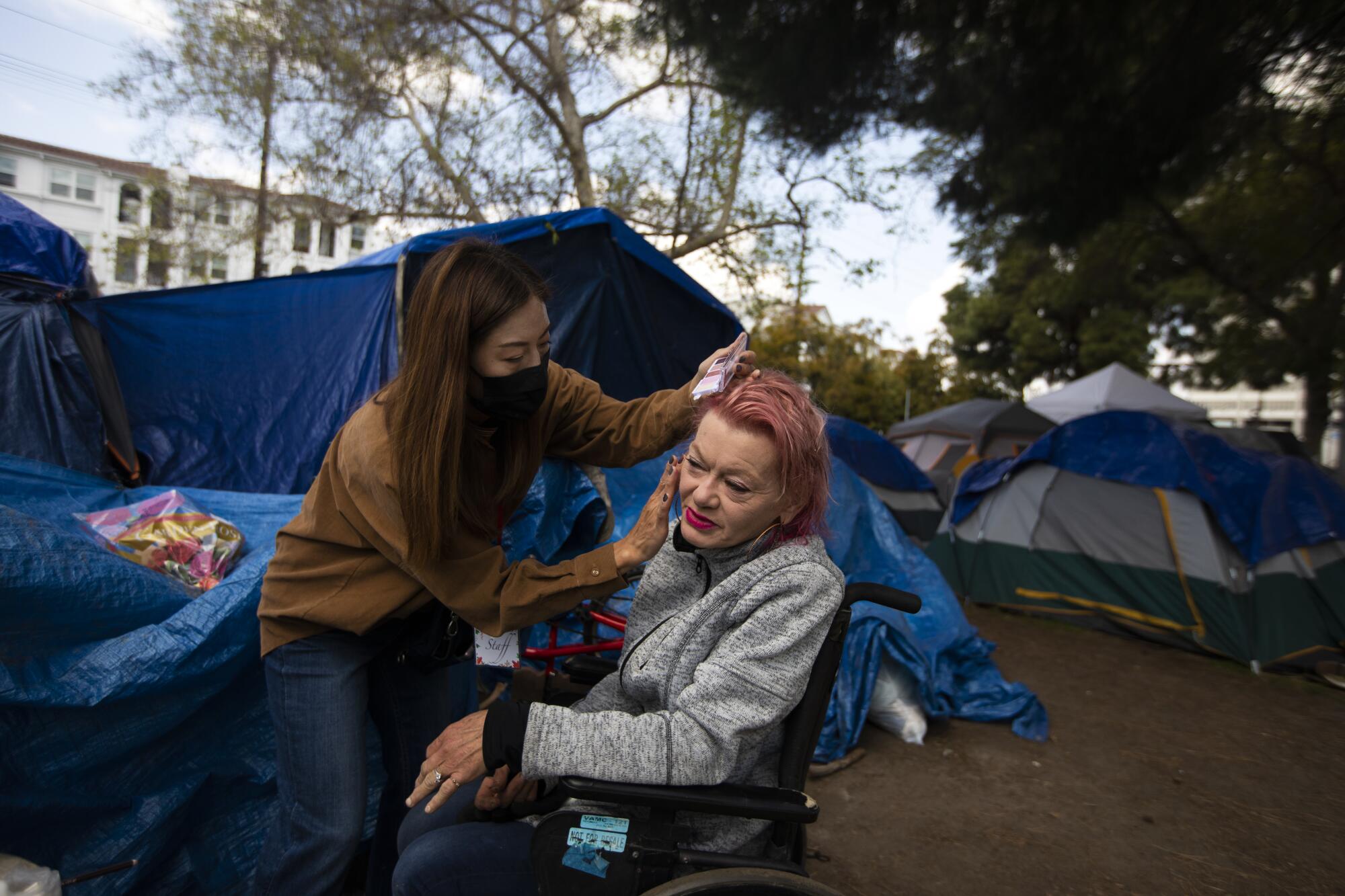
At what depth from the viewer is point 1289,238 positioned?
5238 mm

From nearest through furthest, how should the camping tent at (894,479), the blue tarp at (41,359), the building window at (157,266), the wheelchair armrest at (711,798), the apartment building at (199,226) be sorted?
the wheelchair armrest at (711,798) → the blue tarp at (41,359) → the camping tent at (894,479) → the apartment building at (199,226) → the building window at (157,266)

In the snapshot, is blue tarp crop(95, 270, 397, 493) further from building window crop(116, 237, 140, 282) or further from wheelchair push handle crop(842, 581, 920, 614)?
building window crop(116, 237, 140, 282)

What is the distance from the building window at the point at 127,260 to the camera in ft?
46.5

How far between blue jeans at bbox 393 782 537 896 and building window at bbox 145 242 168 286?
1568 cm

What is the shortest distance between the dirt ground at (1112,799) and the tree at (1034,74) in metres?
3.13

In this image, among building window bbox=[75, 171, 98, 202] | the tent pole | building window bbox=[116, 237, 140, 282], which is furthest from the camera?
building window bbox=[75, 171, 98, 202]

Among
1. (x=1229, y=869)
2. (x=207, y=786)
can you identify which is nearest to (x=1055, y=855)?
(x=1229, y=869)

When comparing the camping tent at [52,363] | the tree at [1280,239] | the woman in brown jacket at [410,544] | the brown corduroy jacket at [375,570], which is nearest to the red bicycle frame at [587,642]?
the woman in brown jacket at [410,544]

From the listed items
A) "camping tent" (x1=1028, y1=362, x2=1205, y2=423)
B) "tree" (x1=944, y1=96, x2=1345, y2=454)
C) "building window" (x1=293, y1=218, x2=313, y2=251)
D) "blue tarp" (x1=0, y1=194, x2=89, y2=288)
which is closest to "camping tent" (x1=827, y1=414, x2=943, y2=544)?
"tree" (x1=944, y1=96, x2=1345, y2=454)

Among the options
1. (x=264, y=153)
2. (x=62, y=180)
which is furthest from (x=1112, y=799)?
(x=62, y=180)

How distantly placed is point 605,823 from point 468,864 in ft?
0.93

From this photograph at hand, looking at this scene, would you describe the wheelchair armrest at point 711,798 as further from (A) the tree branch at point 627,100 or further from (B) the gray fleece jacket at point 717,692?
(A) the tree branch at point 627,100

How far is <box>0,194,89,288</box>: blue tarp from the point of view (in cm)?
364

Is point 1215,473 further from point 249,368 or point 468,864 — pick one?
point 249,368
